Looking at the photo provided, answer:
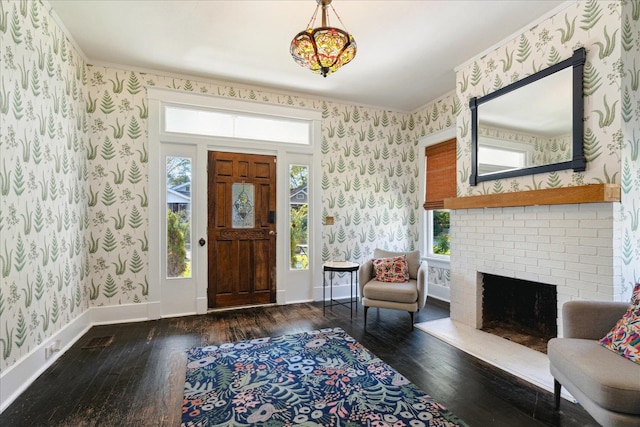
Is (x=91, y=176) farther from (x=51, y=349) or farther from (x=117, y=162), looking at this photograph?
(x=51, y=349)

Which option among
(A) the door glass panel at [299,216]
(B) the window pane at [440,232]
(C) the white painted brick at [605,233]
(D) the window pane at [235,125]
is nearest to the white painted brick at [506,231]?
(C) the white painted brick at [605,233]

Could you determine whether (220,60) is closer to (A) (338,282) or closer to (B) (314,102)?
(B) (314,102)

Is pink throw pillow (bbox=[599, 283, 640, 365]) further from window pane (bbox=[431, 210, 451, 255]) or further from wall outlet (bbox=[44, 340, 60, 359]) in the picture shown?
wall outlet (bbox=[44, 340, 60, 359])

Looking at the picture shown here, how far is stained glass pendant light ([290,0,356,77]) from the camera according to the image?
1946 mm

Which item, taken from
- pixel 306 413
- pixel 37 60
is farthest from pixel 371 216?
pixel 37 60

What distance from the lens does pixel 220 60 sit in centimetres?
349

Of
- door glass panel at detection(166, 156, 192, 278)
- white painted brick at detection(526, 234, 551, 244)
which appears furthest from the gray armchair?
door glass panel at detection(166, 156, 192, 278)

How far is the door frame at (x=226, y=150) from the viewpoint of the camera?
12.2 feet

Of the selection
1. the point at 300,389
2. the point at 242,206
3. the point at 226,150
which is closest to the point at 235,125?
the point at 226,150

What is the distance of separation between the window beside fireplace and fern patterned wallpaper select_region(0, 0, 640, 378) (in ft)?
3.11

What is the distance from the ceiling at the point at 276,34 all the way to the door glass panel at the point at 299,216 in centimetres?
125

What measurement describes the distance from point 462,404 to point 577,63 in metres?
2.79

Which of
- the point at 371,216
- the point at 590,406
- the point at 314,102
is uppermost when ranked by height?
the point at 314,102

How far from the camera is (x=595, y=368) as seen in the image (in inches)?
62.6
